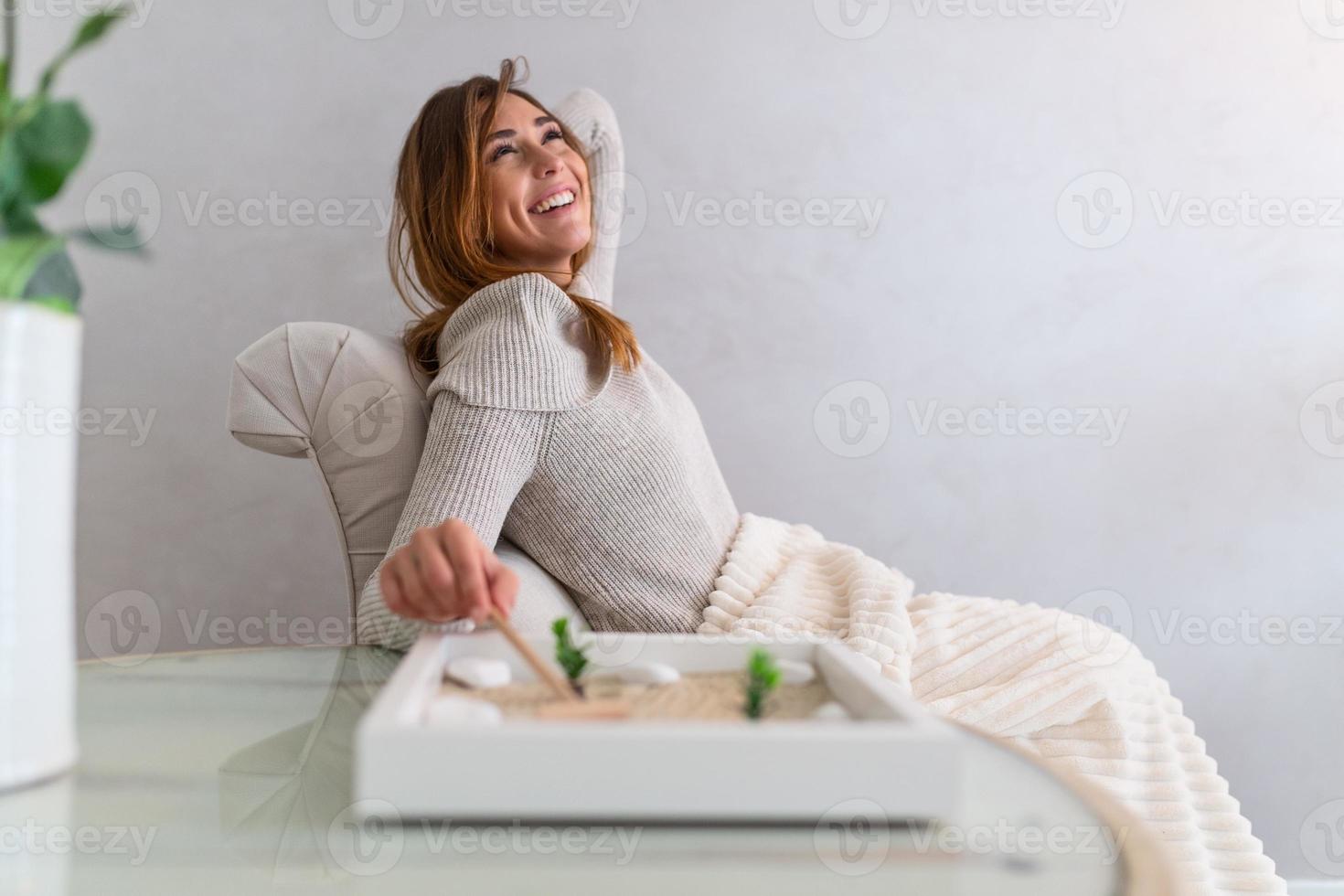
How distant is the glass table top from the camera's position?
1.42ft

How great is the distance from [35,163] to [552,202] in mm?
877

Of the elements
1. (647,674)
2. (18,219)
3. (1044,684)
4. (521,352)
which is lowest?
(1044,684)

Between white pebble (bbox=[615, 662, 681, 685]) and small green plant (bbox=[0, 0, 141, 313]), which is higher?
small green plant (bbox=[0, 0, 141, 313])

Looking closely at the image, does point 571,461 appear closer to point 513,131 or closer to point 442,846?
point 513,131

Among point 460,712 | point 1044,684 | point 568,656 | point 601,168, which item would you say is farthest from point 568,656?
point 601,168

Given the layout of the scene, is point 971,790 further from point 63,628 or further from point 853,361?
point 853,361

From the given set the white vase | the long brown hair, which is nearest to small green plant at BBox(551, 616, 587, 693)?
the white vase

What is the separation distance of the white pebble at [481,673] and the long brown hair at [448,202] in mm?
657

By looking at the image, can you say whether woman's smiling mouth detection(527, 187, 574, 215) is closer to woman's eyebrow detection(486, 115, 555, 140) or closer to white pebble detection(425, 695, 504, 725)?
woman's eyebrow detection(486, 115, 555, 140)

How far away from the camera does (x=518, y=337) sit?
1.02m

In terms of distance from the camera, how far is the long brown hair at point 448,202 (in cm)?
124

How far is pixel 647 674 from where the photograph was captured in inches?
23.8

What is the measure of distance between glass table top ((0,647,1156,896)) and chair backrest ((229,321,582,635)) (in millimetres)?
494

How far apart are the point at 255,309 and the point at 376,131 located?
0.33m
